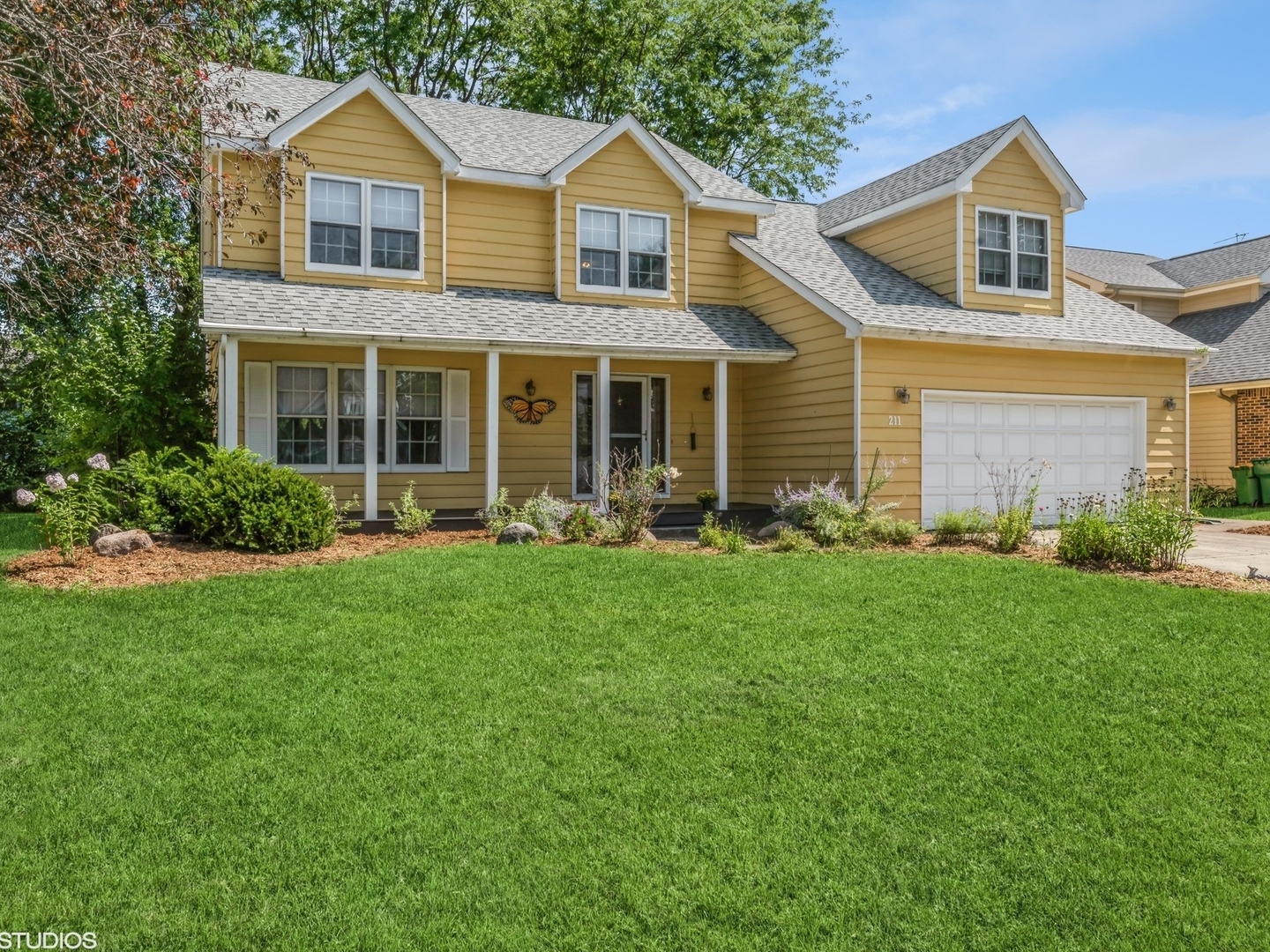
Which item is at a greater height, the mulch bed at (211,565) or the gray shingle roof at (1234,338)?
the gray shingle roof at (1234,338)

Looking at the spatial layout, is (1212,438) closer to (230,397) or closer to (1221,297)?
(1221,297)

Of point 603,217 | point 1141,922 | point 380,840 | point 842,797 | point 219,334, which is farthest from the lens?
point 603,217

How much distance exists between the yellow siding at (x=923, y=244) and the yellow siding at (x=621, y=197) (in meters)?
3.95

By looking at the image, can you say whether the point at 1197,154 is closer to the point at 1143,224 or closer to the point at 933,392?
the point at 1143,224

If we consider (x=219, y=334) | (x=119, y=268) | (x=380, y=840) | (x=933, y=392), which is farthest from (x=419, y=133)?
(x=380, y=840)

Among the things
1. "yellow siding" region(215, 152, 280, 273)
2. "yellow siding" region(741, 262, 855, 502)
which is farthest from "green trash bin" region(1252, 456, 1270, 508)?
"yellow siding" region(215, 152, 280, 273)

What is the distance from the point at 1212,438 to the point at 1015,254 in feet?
32.6

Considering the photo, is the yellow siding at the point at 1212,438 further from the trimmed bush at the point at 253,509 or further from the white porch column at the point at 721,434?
the trimmed bush at the point at 253,509

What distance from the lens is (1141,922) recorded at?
3.44m

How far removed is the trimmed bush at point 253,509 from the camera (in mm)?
9461

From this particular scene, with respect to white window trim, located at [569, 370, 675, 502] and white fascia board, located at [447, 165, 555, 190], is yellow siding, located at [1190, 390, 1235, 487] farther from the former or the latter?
white fascia board, located at [447, 165, 555, 190]

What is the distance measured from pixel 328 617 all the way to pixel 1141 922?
5.53 meters

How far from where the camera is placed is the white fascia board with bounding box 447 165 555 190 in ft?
46.6

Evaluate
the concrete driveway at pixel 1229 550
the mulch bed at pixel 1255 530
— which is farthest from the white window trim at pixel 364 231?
the mulch bed at pixel 1255 530
